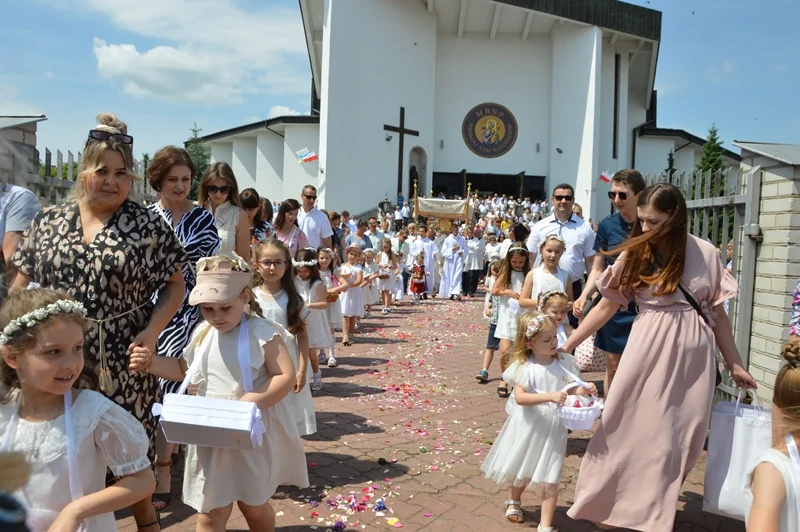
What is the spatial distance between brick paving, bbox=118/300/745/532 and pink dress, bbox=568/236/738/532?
0.13m

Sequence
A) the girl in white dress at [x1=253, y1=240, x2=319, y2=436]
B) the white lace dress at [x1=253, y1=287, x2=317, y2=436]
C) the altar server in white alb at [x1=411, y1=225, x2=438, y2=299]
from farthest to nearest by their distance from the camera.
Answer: the altar server in white alb at [x1=411, y1=225, x2=438, y2=299] → the white lace dress at [x1=253, y1=287, x2=317, y2=436] → the girl in white dress at [x1=253, y1=240, x2=319, y2=436]

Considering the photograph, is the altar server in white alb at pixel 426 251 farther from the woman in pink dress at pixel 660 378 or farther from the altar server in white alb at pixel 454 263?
the woman in pink dress at pixel 660 378

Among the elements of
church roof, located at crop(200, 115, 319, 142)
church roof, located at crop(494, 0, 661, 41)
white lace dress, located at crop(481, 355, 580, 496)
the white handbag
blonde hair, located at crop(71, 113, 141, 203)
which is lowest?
white lace dress, located at crop(481, 355, 580, 496)

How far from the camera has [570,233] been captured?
6.70 m

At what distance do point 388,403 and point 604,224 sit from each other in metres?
2.75

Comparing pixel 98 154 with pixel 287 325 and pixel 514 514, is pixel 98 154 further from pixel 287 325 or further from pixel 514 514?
pixel 514 514

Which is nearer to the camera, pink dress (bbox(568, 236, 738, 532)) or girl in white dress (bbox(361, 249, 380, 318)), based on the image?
pink dress (bbox(568, 236, 738, 532))

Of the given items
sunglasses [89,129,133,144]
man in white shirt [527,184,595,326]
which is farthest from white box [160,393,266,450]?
man in white shirt [527,184,595,326]

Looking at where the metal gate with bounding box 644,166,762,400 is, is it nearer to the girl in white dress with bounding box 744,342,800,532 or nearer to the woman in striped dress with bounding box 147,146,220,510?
the girl in white dress with bounding box 744,342,800,532

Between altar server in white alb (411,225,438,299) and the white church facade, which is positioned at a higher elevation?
the white church facade

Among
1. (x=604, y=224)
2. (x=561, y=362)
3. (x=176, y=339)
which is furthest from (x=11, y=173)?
(x=604, y=224)

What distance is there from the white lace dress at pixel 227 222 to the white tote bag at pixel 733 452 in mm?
3551

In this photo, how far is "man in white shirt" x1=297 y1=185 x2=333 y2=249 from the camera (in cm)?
847

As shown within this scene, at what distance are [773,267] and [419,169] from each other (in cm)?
3210
